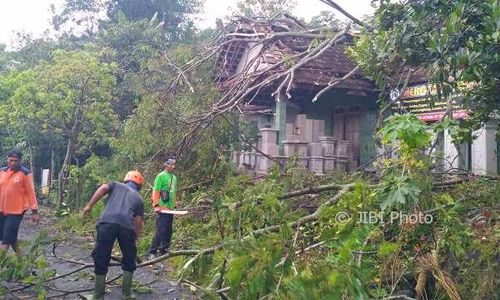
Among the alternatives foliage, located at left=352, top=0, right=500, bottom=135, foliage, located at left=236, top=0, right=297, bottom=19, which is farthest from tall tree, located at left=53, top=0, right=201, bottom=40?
foliage, located at left=352, top=0, right=500, bottom=135

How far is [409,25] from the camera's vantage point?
549 centimetres

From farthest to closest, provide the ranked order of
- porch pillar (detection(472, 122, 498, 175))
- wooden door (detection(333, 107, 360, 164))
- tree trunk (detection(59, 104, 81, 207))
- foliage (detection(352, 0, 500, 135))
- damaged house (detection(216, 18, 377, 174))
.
→ tree trunk (detection(59, 104, 81, 207))
wooden door (detection(333, 107, 360, 164))
damaged house (detection(216, 18, 377, 174))
porch pillar (detection(472, 122, 498, 175))
foliage (detection(352, 0, 500, 135))

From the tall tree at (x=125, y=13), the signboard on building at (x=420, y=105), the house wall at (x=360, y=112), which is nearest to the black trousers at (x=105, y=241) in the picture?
the signboard on building at (x=420, y=105)

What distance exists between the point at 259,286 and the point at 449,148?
8455 millimetres

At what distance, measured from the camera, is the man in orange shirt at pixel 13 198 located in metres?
6.78

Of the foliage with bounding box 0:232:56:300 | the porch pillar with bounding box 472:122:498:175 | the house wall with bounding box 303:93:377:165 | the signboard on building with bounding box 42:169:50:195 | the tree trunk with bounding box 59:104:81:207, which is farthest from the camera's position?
→ the signboard on building with bounding box 42:169:50:195

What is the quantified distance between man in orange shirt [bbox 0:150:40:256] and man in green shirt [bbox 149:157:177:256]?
5.13ft

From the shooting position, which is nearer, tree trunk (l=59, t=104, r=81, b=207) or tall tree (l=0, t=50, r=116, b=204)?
tall tree (l=0, t=50, r=116, b=204)

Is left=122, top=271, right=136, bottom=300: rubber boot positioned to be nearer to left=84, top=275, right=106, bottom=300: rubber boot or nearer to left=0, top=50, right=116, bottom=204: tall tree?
left=84, top=275, right=106, bottom=300: rubber boot

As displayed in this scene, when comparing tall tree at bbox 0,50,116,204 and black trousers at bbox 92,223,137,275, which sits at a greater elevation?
tall tree at bbox 0,50,116,204

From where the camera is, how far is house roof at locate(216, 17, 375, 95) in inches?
444

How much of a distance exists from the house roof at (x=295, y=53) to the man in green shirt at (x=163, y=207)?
412 cm

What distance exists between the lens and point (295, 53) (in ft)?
37.9

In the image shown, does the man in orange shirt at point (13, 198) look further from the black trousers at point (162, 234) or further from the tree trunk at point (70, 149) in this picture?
the tree trunk at point (70, 149)
